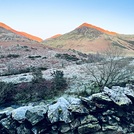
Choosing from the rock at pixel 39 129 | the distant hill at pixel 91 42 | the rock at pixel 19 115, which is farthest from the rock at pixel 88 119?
the distant hill at pixel 91 42

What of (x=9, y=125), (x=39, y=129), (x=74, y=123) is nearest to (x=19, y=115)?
(x=9, y=125)

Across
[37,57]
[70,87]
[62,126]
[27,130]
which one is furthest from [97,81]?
[37,57]

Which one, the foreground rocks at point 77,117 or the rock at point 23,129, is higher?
the foreground rocks at point 77,117

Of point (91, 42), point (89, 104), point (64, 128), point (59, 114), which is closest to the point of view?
point (64, 128)

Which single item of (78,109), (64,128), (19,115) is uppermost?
(78,109)

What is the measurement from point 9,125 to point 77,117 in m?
5.17

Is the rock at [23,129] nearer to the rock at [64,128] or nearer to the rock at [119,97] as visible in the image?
the rock at [64,128]

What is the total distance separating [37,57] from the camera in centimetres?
4872

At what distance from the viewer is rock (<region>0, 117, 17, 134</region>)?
49.7 ft

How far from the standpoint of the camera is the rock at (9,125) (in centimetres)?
1515

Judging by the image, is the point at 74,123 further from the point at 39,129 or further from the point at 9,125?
the point at 9,125

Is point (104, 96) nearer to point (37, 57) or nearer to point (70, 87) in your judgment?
point (70, 87)

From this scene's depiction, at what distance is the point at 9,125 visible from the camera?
15.2 meters

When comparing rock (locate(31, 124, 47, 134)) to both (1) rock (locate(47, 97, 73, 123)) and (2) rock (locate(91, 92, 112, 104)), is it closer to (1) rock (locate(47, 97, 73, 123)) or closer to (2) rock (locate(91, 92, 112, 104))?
(1) rock (locate(47, 97, 73, 123))
